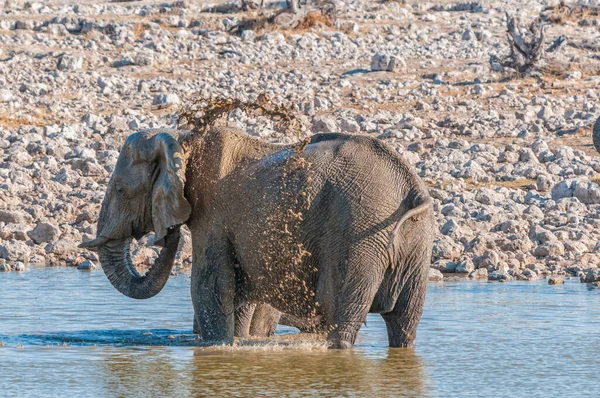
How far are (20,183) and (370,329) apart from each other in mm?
6805

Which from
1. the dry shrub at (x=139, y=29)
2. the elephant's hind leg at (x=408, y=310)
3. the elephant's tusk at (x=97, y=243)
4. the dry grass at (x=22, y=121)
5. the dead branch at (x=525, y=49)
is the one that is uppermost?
the dry shrub at (x=139, y=29)

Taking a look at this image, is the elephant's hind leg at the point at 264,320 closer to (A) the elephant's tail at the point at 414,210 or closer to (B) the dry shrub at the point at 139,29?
(A) the elephant's tail at the point at 414,210

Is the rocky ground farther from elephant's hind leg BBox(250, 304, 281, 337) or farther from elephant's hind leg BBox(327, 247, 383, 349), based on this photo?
elephant's hind leg BBox(327, 247, 383, 349)

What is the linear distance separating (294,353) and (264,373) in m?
0.64

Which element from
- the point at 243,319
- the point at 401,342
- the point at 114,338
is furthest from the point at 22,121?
the point at 401,342

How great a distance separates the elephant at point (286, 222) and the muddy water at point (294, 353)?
0.95 ft

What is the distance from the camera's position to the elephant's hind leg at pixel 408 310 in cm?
837

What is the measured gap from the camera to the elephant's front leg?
8.73 metres

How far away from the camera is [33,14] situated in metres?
27.2

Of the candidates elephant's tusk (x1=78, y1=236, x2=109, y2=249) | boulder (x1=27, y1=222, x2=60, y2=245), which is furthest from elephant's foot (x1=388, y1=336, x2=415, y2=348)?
boulder (x1=27, y1=222, x2=60, y2=245)

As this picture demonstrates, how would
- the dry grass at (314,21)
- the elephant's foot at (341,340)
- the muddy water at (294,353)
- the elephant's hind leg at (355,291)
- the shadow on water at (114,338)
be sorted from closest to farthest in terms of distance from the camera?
1. the muddy water at (294,353)
2. the elephant's hind leg at (355,291)
3. the elephant's foot at (341,340)
4. the shadow on water at (114,338)
5. the dry grass at (314,21)

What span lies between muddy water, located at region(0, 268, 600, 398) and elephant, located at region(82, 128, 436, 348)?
11.4 inches

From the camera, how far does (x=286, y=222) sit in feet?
27.7

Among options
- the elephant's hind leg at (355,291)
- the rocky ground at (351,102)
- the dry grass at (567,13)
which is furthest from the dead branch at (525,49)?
the elephant's hind leg at (355,291)
